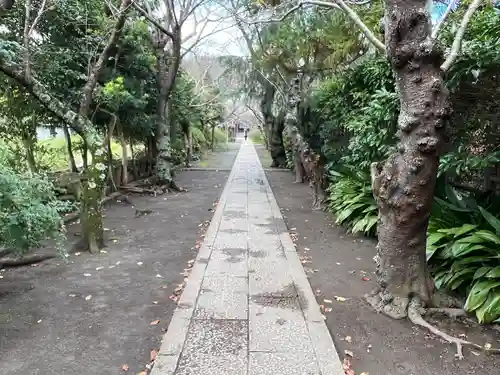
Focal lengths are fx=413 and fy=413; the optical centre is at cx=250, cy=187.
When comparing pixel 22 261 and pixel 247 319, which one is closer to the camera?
pixel 247 319

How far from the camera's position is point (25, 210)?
13.2ft

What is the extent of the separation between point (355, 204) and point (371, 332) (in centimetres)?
402

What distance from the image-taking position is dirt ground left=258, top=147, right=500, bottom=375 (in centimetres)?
317

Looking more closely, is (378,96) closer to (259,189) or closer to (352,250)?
(352,250)

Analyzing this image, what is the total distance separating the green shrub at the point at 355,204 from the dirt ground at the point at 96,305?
9.01 feet

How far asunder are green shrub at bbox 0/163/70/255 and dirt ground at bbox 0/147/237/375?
65 cm

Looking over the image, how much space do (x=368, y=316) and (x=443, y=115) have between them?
199cm

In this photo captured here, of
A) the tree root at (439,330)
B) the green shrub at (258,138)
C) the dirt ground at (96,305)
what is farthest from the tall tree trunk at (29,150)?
the green shrub at (258,138)

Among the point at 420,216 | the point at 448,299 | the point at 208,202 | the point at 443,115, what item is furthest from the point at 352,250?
the point at 208,202

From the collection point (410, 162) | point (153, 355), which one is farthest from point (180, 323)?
point (410, 162)

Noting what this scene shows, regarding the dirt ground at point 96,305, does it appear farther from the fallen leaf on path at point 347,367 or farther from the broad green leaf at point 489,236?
the broad green leaf at point 489,236

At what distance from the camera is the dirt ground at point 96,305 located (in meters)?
3.20

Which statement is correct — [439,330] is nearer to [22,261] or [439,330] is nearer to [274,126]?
[22,261]

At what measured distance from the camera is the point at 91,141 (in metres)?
6.02
